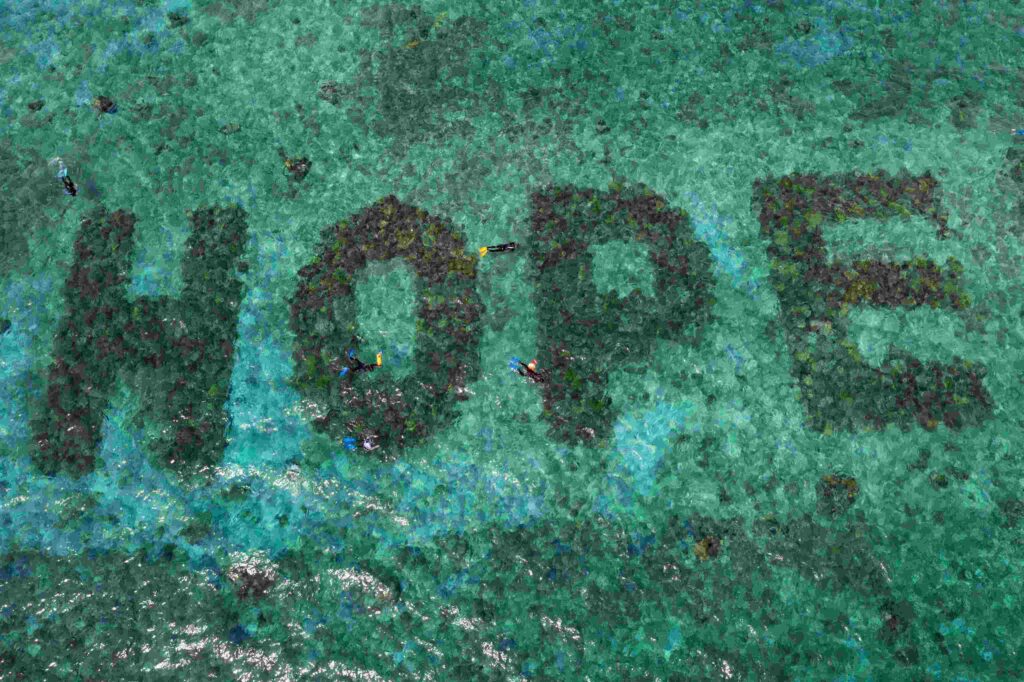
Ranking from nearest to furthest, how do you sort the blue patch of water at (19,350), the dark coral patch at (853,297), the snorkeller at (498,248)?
the dark coral patch at (853,297) → the blue patch of water at (19,350) → the snorkeller at (498,248)

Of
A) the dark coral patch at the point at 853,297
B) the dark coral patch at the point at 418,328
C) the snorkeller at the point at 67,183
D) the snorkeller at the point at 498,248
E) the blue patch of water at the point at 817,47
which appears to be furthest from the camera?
the blue patch of water at the point at 817,47

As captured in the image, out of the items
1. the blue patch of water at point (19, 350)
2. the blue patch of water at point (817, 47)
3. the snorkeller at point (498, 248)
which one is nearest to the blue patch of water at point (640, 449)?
the snorkeller at point (498, 248)

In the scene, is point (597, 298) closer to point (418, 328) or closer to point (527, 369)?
point (527, 369)

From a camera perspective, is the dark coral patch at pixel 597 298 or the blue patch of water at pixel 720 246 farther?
the blue patch of water at pixel 720 246

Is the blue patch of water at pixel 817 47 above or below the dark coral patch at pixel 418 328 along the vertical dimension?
above

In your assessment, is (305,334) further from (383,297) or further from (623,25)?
(623,25)

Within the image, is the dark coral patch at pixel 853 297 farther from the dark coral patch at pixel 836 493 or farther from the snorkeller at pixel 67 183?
the snorkeller at pixel 67 183

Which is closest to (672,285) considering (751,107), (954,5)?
(751,107)

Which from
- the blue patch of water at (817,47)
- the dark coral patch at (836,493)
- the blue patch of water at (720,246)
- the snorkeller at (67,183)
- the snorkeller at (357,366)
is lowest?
the dark coral patch at (836,493)

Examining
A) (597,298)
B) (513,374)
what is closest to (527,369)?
(513,374)
